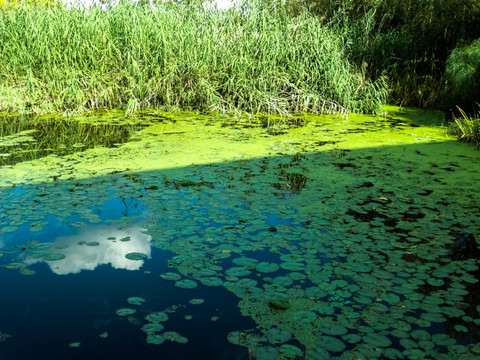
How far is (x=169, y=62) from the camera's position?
6062 mm

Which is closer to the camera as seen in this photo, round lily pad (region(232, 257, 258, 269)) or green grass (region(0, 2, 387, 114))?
round lily pad (region(232, 257, 258, 269))

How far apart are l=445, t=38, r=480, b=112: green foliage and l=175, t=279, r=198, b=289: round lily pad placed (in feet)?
15.2

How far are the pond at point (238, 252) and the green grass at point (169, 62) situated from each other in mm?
1926

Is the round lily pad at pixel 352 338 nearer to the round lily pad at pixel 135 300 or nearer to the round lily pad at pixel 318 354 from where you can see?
the round lily pad at pixel 318 354

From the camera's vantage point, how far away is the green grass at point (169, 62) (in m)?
6.04

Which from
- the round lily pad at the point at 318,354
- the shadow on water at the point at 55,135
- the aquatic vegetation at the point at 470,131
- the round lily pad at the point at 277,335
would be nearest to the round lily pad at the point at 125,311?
the round lily pad at the point at 277,335

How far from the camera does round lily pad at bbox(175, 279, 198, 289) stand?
80.2 inches

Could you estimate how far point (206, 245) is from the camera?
7.98ft

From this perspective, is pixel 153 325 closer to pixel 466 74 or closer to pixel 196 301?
pixel 196 301

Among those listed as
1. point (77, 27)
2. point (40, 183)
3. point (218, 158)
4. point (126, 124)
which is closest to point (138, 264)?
point (40, 183)

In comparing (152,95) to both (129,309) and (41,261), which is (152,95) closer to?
(41,261)

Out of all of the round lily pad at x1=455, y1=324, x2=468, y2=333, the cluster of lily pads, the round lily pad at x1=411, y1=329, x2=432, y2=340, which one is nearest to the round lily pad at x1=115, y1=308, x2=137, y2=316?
the cluster of lily pads

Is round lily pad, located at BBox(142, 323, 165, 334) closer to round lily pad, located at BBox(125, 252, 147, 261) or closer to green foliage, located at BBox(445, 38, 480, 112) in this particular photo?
round lily pad, located at BBox(125, 252, 147, 261)

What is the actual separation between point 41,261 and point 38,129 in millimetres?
3420
